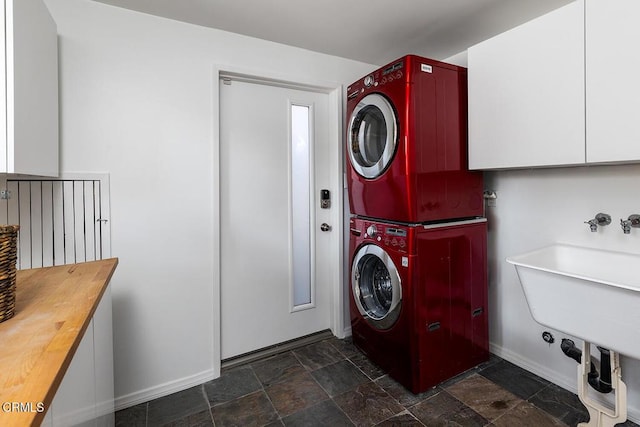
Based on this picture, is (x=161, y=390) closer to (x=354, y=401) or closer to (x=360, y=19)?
(x=354, y=401)

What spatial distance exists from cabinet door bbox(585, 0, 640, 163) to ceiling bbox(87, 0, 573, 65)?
19.8 inches

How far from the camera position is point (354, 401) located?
68.7 inches

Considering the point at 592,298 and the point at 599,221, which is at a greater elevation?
the point at 599,221

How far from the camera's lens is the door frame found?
1919mm

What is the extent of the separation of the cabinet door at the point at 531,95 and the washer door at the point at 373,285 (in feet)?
2.75

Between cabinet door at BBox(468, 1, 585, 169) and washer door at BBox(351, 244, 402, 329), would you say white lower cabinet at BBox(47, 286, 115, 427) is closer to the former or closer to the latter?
washer door at BBox(351, 244, 402, 329)

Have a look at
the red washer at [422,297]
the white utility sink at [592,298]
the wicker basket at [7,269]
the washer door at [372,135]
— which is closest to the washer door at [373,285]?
the red washer at [422,297]

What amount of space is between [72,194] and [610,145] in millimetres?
2581

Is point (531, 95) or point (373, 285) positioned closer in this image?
point (531, 95)

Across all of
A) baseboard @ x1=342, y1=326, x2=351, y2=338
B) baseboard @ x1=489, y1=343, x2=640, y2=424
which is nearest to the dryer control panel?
baseboard @ x1=342, y1=326, x2=351, y2=338

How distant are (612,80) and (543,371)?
5.66 ft

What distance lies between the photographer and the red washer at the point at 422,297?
1.70m

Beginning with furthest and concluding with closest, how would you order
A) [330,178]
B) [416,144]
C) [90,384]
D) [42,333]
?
[330,178]
[416,144]
[90,384]
[42,333]

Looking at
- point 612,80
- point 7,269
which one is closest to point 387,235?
point 612,80
